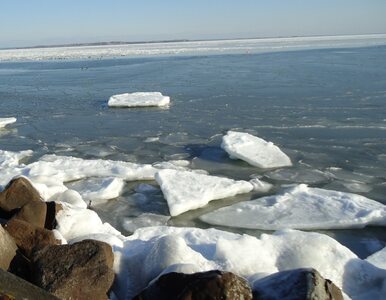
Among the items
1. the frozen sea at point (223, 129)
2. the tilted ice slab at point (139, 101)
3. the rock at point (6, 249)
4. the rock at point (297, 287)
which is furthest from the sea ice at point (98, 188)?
the tilted ice slab at point (139, 101)

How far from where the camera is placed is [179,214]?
5.12 m

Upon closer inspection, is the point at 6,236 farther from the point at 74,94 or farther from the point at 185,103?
the point at 74,94

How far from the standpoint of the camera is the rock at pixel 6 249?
309cm

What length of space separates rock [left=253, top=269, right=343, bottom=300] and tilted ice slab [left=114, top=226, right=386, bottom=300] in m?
0.31

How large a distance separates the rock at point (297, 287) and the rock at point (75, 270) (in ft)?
3.38

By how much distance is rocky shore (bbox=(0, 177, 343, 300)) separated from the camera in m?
2.58

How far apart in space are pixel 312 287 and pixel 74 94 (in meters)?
13.3

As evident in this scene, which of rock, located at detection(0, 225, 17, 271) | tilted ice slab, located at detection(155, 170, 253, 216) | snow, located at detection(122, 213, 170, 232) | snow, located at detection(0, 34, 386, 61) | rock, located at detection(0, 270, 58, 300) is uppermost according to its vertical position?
rock, located at detection(0, 270, 58, 300)

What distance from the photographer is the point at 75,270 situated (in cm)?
295

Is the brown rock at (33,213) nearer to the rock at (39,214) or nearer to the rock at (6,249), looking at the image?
the rock at (39,214)

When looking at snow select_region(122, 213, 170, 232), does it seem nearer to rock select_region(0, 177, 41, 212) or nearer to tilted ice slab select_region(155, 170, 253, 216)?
tilted ice slab select_region(155, 170, 253, 216)

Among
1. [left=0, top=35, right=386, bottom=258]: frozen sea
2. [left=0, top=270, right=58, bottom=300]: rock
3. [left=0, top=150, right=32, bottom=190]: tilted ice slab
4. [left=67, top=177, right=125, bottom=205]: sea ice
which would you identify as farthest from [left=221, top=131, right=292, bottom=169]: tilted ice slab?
[left=0, top=270, right=58, bottom=300]: rock

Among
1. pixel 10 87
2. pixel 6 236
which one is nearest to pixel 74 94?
pixel 10 87

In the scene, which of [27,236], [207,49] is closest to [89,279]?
[27,236]
